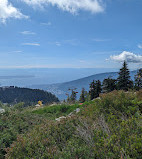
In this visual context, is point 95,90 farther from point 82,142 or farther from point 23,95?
point 23,95

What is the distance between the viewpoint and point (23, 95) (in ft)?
287

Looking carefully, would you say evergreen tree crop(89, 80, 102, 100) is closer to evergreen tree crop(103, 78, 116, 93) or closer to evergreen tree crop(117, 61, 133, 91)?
evergreen tree crop(103, 78, 116, 93)

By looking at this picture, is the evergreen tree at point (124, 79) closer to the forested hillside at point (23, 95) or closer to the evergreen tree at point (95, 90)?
the evergreen tree at point (95, 90)

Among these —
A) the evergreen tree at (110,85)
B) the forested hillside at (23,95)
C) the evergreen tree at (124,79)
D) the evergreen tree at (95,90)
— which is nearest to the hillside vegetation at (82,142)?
the evergreen tree at (124,79)

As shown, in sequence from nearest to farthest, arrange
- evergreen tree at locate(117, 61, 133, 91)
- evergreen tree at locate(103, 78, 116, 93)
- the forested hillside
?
evergreen tree at locate(117, 61, 133, 91) < evergreen tree at locate(103, 78, 116, 93) < the forested hillside

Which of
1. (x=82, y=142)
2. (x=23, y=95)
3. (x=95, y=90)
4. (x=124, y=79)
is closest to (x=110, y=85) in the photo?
(x=124, y=79)

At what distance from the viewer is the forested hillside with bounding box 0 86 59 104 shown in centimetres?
7760

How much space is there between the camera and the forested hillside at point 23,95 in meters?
77.6

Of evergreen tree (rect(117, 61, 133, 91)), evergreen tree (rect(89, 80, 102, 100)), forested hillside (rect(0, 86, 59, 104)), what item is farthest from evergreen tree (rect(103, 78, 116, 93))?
forested hillside (rect(0, 86, 59, 104))

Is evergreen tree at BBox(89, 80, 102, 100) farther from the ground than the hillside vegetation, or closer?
closer

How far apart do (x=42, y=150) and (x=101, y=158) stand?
1.17 meters

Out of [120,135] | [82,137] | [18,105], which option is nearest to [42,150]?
[82,137]

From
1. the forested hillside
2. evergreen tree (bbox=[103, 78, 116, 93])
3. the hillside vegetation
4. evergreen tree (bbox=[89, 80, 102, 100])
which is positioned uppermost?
the hillside vegetation

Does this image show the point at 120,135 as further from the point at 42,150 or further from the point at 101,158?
the point at 42,150
